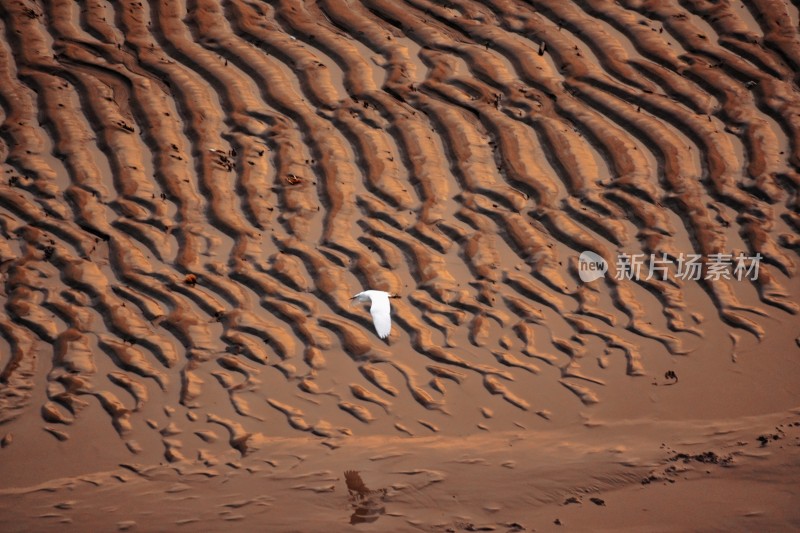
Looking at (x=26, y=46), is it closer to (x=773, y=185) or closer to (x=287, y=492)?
(x=287, y=492)

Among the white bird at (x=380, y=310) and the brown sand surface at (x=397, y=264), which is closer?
the brown sand surface at (x=397, y=264)

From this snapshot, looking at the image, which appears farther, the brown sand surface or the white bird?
the white bird

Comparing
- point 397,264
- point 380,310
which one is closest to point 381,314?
point 380,310

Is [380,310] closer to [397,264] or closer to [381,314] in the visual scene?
[381,314]
